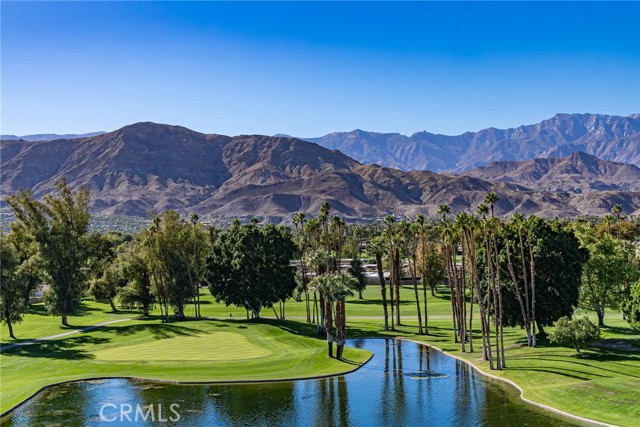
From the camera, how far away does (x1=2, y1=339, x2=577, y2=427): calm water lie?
45250mm

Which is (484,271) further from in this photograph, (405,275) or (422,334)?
(405,275)

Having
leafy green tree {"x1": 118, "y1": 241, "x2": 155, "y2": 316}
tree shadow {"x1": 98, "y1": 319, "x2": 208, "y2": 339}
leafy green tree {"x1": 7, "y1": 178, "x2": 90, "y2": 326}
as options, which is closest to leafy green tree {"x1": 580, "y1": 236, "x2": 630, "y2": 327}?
tree shadow {"x1": 98, "y1": 319, "x2": 208, "y2": 339}

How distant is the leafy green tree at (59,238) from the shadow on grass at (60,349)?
13726 millimetres

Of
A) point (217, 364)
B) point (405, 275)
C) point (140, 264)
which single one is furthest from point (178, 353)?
point (405, 275)

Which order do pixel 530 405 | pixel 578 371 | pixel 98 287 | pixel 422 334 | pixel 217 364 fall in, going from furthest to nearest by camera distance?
pixel 98 287 < pixel 422 334 < pixel 217 364 < pixel 578 371 < pixel 530 405

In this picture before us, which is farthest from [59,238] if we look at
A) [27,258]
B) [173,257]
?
[173,257]

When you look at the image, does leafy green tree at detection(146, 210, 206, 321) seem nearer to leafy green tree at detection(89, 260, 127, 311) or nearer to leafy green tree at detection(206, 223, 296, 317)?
leafy green tree at detection(206, 223, 296, 317)

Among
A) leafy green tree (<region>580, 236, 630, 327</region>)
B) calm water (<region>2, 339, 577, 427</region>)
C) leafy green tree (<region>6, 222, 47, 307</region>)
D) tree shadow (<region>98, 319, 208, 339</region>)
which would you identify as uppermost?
leafy green tree (<region>6, 222, 47, 307</region>)

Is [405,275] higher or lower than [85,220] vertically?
lower

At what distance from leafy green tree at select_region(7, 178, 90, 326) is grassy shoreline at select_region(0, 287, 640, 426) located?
5.14 metres

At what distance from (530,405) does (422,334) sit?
3666 centimetres

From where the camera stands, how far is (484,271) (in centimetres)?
7400

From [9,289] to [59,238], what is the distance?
46.9ft

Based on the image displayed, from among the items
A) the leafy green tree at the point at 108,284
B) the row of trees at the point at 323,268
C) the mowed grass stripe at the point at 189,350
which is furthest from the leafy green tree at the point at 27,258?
the mowed grass stripe at the point at 189,350
